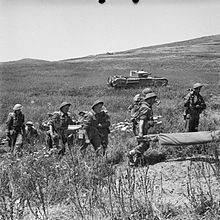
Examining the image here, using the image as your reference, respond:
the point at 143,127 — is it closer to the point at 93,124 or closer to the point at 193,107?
the point at 93,124

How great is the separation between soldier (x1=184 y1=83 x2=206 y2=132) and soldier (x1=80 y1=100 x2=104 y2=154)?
2.54 m

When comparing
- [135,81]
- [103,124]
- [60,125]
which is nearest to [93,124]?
[103,124]

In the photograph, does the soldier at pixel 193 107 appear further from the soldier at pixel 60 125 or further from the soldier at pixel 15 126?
the soldier at pixel 15 126

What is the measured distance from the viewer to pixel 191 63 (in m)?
48.9

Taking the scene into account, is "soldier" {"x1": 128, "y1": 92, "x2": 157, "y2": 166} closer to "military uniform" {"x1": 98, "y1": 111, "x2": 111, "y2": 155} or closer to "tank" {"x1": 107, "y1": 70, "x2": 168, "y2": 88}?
"military uniform" {"x1": 98, "y1": 111, "x2": 111, "y2": 155}

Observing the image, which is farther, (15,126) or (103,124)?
(15,126)

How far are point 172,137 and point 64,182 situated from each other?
2.38 m

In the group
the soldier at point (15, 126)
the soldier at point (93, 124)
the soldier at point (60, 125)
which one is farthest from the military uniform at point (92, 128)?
the soldier at point (15, 126)

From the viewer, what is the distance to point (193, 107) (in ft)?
32.9

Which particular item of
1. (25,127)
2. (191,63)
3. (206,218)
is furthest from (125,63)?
(206,218)

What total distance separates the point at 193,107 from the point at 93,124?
2.77 m

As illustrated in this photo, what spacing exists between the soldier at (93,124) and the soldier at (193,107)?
8.35ft

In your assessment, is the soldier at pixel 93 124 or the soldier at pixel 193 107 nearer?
the soldier at pixel 93 124

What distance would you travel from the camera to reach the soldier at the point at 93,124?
834 centimetres
